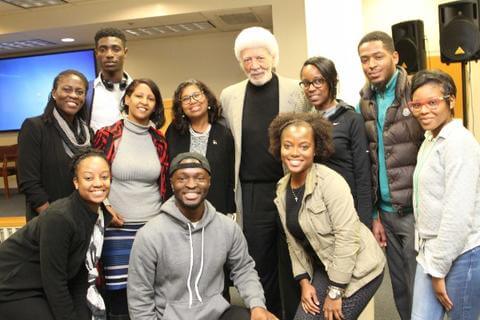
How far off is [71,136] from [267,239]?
1155 millimetres

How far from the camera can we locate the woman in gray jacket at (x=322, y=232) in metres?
1.88

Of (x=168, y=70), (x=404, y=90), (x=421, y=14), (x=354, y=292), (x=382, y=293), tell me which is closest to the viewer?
(x=354, y=292)

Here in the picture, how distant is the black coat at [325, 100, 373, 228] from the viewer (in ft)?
6.93

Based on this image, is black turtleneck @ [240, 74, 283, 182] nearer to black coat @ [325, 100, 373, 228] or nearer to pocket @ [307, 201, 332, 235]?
black coat @ [325, 100, 373, 228]

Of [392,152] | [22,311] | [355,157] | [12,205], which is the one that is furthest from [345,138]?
[12,205]

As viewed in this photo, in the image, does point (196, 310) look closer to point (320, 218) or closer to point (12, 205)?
point (320, 218)

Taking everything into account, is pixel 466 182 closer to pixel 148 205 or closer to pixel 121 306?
pixel 148 205

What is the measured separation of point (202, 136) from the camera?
237cm

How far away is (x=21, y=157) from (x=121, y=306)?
2.93 ft

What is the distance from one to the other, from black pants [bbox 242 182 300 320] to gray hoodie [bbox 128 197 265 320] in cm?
33

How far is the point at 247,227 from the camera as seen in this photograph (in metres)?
2.38

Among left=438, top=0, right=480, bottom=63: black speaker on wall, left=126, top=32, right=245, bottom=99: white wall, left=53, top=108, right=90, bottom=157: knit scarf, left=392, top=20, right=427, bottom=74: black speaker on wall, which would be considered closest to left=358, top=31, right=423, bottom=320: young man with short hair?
left=53, top=108, right=90, bottom=157: knit scarf

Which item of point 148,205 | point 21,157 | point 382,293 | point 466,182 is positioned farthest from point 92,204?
point 382,293

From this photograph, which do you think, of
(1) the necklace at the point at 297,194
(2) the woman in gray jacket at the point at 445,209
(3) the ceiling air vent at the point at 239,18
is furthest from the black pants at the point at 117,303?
(3) the ceiling air vent at the point at 239,18
